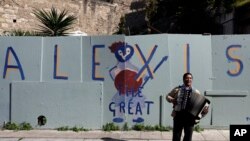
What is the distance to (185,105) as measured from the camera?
25.5 ft

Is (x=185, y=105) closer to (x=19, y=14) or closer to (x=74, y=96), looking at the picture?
(x=74, y=96)

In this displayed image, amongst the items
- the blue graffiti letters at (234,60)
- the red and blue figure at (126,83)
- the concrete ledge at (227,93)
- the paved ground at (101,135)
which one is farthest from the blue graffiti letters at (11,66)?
the blue graffiti letters at (234,60)

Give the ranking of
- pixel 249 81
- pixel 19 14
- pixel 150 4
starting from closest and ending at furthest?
pixel 249 81 < pixel 19 14 < pixel 150 4

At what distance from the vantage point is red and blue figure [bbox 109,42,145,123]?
10484 millimetres

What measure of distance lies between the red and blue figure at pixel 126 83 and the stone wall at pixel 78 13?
12.8 metres

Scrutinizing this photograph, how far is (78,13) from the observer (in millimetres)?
29281

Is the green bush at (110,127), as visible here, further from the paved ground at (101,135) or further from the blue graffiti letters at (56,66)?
the blue graffiti letters at (56,66)

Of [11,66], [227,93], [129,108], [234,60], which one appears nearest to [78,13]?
[11,66]

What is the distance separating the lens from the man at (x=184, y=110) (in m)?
7.81

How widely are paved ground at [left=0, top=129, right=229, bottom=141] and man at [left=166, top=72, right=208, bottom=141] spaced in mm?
1652

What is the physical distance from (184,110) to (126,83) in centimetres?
290

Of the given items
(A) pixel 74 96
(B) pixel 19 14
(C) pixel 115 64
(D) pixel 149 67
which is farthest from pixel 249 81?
(B) pixel 19 14

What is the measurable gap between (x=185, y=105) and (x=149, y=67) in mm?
2806

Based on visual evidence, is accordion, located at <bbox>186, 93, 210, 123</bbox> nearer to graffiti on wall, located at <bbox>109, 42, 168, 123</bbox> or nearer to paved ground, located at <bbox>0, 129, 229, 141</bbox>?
paved ground, located at <bbox>0, 129, 229, 141</bbox>
